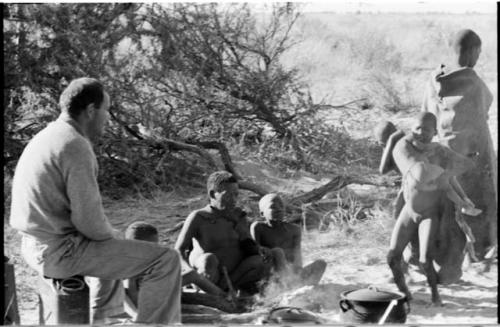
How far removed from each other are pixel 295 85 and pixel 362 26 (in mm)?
661

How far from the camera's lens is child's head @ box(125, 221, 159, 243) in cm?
545

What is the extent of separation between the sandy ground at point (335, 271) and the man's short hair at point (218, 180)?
18.2 inches

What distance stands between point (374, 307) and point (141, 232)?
1.57 meters

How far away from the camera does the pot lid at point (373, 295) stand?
17.1 ft

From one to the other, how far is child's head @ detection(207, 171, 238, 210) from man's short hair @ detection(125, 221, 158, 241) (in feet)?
1.54

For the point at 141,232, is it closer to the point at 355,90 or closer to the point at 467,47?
the point at 355,90

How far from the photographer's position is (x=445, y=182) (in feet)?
18.8

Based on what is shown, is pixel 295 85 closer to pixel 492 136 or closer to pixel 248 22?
pixel 248 22

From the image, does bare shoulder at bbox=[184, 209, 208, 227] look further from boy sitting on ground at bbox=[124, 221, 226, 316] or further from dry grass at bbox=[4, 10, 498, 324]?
dry grass at bbox=[4, 10, 498, 324]

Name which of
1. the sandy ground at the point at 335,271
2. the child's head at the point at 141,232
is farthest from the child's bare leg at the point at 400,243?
the child's head at the point at 141,232

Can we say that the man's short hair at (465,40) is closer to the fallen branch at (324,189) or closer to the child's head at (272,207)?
the fallen branch at (324,189)

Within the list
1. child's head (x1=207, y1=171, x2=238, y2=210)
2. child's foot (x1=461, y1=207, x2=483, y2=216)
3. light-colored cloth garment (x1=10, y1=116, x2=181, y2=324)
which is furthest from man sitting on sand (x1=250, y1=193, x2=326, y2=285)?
light-colored cloth garment (x1=10, y1=116, x2=181, y2=324)

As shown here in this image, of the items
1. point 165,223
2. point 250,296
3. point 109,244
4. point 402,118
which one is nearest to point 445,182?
point 402,118

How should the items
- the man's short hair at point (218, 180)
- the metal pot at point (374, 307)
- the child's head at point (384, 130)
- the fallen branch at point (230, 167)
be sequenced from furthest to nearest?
the fallen branch at point (230, 167), the child's head at point (384, 130), the man's short hair at point (218, 180), the metal pot at point (374, 307)
